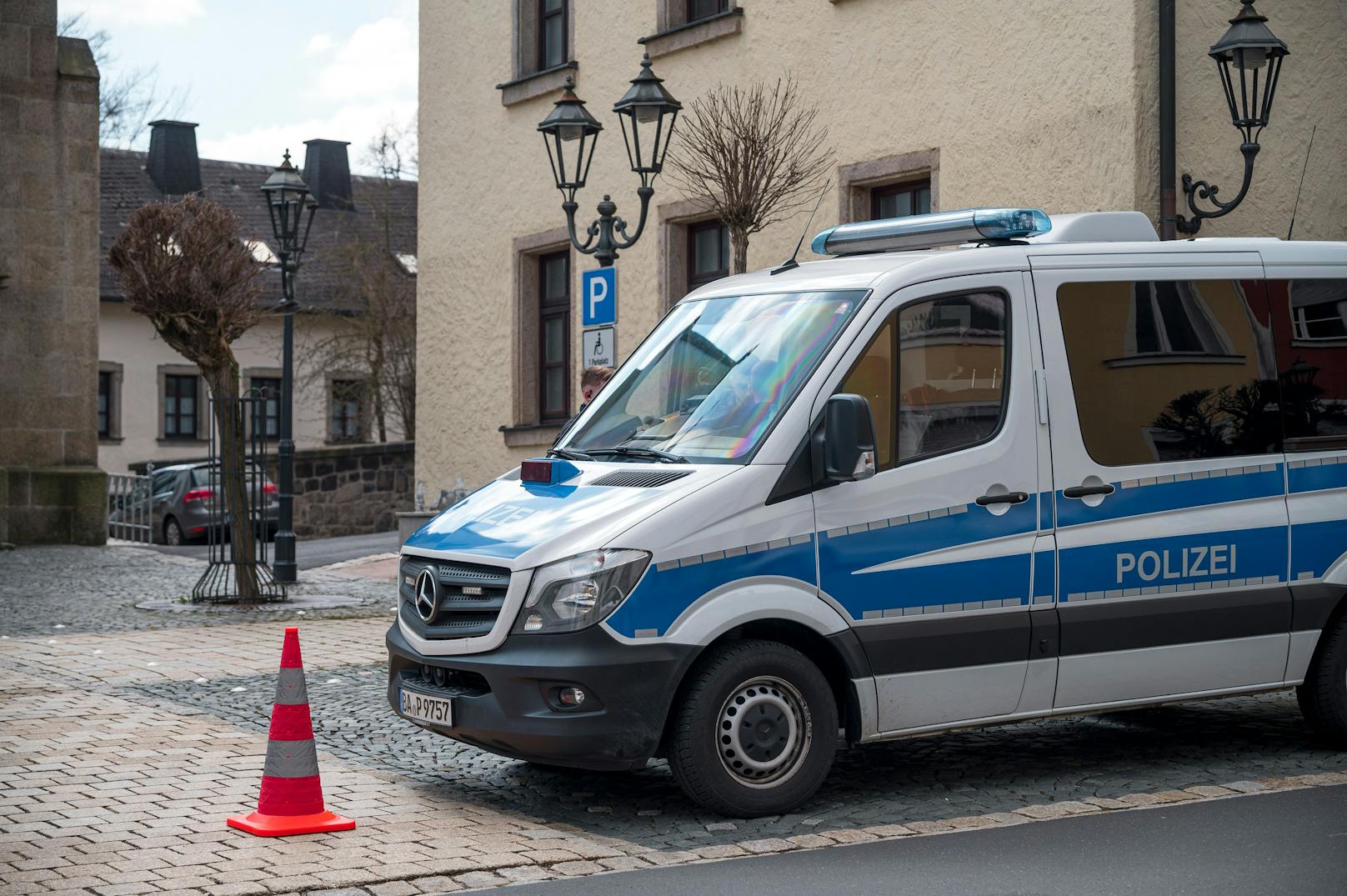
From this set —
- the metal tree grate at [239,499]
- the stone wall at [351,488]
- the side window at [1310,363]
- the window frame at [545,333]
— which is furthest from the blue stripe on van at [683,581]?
the stone wall at [351,488]

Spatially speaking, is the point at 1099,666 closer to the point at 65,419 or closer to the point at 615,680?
the point at 615,680

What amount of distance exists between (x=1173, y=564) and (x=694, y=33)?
11.0 meters

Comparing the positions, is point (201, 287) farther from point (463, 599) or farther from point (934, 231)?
point (463, 599)

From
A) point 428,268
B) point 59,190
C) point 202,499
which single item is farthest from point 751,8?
point 202,499

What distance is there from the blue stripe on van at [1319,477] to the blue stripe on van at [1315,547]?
162 millimetres

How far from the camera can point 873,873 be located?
19.8 feet

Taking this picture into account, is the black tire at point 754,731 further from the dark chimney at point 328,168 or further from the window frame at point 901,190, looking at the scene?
the dark chimney at point 328,168

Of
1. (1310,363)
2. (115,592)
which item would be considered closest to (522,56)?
(115,592)

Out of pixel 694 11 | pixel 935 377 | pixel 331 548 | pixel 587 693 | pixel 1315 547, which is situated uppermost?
pixel 694 11

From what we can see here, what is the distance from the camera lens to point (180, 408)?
5050 cm

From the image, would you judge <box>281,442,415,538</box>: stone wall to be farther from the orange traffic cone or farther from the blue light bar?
the orange traffic cone

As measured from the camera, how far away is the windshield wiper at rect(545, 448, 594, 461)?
307 inches

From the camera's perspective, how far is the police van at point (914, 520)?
6805mm

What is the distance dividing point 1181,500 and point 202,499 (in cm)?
2561
